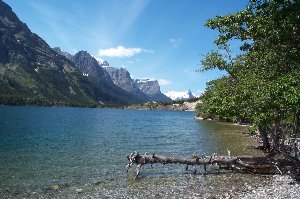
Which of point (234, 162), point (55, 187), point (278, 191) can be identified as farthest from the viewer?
point (234, 162)

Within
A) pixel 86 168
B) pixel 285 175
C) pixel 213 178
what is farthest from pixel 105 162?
pixel 285 175

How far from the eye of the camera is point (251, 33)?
Answer: 27.9 meters

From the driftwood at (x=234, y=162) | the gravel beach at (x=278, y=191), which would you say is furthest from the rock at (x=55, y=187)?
the gravel beach at (x=278, y=191)

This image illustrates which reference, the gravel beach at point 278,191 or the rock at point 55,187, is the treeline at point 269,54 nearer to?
the gravel beach at point 278,191

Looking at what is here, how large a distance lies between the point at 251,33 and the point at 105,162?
2459 cm

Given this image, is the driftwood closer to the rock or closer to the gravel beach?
the gravel beach

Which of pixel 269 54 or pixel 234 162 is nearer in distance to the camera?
pixel 269 54

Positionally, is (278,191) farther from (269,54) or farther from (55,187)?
(55,187)

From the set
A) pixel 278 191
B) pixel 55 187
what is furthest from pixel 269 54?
pixel 55 187

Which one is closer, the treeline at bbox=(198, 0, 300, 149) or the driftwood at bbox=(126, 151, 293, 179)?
the treeline at bbox=(198, 0, 300, 149)

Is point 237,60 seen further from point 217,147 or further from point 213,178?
point 213,178

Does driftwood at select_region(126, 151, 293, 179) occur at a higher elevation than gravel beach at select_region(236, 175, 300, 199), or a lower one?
higher

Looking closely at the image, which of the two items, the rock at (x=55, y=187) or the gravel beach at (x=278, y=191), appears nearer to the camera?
the gravel beach at (x=278, y=191)

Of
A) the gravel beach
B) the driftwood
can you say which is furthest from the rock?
the gravel beach
